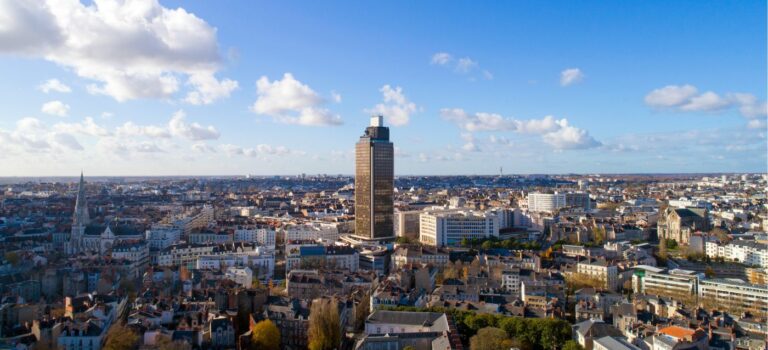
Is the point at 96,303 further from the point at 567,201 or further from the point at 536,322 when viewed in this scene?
the point at 567,201

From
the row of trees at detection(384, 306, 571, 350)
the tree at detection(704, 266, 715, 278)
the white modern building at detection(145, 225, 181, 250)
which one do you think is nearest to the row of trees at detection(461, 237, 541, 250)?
the tree at detection(704, 266, 715, 278)

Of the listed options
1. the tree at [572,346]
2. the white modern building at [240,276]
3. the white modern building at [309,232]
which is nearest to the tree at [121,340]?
the white modern building at [240,276]

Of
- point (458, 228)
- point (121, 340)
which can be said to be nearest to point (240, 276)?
point (121, 340)

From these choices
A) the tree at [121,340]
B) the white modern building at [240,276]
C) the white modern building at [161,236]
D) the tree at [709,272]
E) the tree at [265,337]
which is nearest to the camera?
the tree at [121,340]

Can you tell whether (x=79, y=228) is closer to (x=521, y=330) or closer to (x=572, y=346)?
(x=521, y=330)

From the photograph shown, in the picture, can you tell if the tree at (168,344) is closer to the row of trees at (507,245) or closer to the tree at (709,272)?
the row of trees at (507,245)

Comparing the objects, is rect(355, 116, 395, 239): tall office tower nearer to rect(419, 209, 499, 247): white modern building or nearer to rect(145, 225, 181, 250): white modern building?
rect(419, 209, 499, 247): white modern building

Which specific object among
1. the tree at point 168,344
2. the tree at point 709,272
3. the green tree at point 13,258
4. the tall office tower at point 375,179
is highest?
the tall office tower at point 375,179
